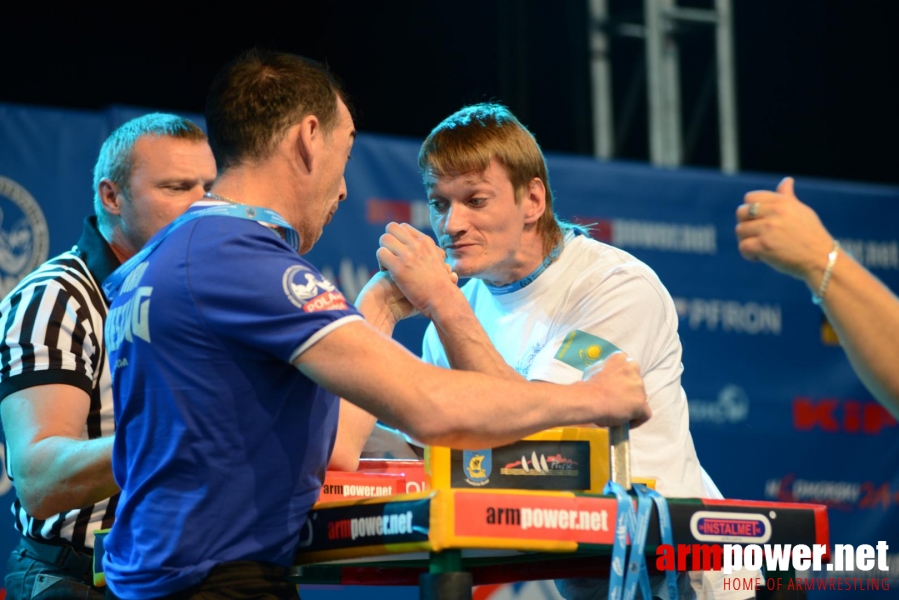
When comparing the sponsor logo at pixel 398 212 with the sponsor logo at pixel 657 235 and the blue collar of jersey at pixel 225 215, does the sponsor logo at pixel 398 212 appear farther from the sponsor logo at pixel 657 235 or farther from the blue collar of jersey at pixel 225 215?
the blue collar of jersey at pixel 225 215

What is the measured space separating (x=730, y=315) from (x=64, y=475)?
12.0 ft

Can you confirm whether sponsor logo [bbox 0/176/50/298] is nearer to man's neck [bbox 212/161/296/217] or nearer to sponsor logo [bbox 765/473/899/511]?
man's neck [bbox 212/161/296/217]

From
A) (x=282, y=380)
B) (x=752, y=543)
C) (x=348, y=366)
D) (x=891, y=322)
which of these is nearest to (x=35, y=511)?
(x=282, y=380)

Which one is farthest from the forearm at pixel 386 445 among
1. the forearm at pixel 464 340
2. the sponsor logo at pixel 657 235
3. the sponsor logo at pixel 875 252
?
the sponsor logo at pixel 875 252

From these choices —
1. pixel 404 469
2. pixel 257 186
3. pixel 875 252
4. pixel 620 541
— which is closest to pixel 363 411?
pixel 404 469

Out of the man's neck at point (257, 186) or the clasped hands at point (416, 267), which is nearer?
the man's neck at point (257, 186)

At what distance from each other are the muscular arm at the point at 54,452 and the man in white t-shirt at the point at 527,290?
75 cm

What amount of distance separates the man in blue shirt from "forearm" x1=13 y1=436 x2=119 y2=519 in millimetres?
417

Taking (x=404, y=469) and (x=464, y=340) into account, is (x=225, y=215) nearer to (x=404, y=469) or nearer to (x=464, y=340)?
(x=464, y=340)

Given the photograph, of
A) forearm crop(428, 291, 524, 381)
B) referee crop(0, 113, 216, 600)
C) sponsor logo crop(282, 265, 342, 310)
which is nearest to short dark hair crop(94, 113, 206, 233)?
referee crop(0, 113, 216, 600)

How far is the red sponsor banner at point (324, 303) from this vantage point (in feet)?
5.74

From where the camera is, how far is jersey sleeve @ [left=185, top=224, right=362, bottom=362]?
1740 millimetres

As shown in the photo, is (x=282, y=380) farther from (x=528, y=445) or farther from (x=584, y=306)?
(x=584, y=306)

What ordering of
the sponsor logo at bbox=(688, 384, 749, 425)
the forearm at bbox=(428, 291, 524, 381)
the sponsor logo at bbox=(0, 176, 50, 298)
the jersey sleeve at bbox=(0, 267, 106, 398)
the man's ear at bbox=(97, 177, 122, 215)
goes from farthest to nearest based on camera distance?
the sponsor logo at bbox=(688, 384, 749, 425) → the sponsor logo at bbox=(0, 176, 50, 298) → the man's ear at bbox=(97, 177, 122, 215) → the jersey sleeve at bbox=(0, 267, 106, 398) → the forearm at bbox=(428, 291, 524, 381)
